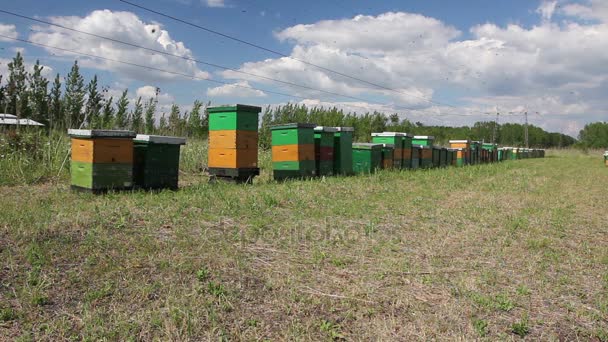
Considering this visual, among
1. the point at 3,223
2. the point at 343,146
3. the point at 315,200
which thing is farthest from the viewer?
the point at 343,146

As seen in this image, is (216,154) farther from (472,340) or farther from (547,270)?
(472,340)

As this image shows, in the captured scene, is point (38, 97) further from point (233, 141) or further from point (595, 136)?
point (595, 136)

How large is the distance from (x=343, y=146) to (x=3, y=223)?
7.78m

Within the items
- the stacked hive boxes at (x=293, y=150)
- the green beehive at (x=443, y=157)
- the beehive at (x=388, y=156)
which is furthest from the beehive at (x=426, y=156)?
the stacked hive boxes at (x=293, y=150)

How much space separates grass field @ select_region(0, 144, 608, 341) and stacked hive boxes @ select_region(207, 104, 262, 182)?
5.94ft

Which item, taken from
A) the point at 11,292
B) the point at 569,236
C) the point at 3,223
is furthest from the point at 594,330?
the point at 3,223

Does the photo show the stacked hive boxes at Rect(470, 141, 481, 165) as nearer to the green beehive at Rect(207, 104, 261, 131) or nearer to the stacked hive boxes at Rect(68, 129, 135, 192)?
the green beehive at Rect(207, 104, 261, 131)

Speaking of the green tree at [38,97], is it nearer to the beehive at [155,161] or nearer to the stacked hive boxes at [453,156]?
the beehive at [155,161]

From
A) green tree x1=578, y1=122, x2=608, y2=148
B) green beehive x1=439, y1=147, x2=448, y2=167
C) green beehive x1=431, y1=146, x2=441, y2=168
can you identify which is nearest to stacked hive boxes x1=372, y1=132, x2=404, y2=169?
green beehive x1=431, y1=146, x2=441, y2=168

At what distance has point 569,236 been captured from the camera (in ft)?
17.1

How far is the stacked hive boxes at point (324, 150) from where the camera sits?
33.2 feet

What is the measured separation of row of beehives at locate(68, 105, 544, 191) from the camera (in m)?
6.57

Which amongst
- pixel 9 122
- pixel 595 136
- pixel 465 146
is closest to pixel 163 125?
pixel 9 122

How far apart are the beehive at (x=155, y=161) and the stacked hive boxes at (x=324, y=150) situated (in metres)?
3.54
